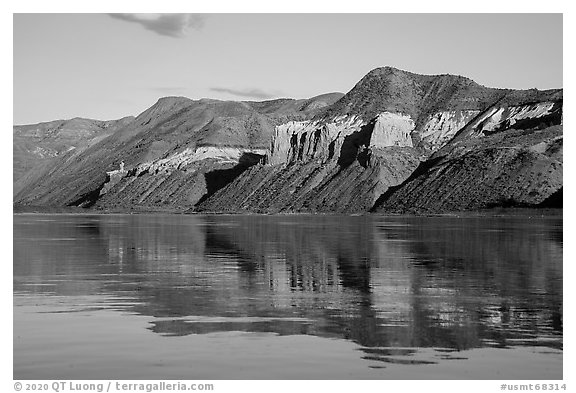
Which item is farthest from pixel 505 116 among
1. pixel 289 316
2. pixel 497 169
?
pixel 289 316

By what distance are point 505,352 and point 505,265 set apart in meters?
20.4

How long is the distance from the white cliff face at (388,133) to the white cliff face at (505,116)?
14786 millimetres

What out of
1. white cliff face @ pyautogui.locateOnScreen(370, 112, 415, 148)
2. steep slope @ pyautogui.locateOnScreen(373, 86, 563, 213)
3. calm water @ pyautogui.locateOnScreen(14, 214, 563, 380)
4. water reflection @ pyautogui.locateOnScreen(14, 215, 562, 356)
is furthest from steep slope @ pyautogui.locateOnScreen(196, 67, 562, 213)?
calm water @ pyautogui.locateOnScreen(14, 214, 563, 380)

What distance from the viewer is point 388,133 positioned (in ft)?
637

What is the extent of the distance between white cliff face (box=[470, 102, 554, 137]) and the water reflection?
130 m

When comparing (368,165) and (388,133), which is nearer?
(368,165)

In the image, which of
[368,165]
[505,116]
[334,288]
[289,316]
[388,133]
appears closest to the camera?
[289,316]

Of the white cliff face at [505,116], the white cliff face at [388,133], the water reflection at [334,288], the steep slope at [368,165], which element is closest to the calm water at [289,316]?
the water reflection at [334,288]

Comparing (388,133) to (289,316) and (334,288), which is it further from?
(289,316)

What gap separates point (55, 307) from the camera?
26.4m

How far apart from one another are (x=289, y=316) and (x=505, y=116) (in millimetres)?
169261

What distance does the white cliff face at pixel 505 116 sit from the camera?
582ft

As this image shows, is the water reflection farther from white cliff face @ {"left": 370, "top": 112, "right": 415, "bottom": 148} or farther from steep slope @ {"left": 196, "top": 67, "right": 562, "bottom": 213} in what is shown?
white cliff face @ {"left": 370, "top": 112, "right": 415, "bottom": 148}

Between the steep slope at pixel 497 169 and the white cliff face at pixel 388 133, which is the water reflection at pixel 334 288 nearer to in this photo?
the steep slope at pixel 497 169
